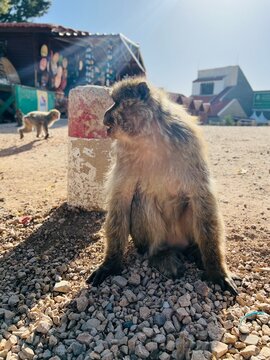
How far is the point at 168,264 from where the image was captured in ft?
7.38

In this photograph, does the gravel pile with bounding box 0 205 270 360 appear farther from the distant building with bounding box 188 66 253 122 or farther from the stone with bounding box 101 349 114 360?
the distant building with bounding box 188 66 253 122

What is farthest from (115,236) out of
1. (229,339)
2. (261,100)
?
(261,100)

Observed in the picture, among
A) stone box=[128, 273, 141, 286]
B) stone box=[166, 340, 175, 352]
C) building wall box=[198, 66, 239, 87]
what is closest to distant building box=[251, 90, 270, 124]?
building wall box=[198, 66, 239, 87]

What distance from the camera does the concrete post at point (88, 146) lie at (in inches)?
121

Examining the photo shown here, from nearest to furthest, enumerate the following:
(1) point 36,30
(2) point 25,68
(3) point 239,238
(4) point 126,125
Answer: (4) point 126,125
(3) point 239,238
(1) point 36,30
(2) point 25,68

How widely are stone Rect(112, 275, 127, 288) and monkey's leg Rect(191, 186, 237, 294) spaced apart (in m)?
0.49

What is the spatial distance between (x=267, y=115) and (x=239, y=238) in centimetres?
3050

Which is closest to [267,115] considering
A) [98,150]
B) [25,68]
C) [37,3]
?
[37,3]

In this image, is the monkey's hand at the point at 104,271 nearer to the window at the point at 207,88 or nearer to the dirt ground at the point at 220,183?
the dirt ground at the point at 220,183

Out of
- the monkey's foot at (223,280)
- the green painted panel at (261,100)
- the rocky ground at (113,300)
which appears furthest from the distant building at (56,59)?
the green painted panel at (261,100)

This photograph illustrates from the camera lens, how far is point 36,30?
1256 centimetres

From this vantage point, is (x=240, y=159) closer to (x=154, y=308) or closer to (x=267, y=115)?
(x=154, y=308)

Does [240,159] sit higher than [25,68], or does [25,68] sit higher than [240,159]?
[25,68]

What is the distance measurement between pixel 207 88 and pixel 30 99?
24483mm
